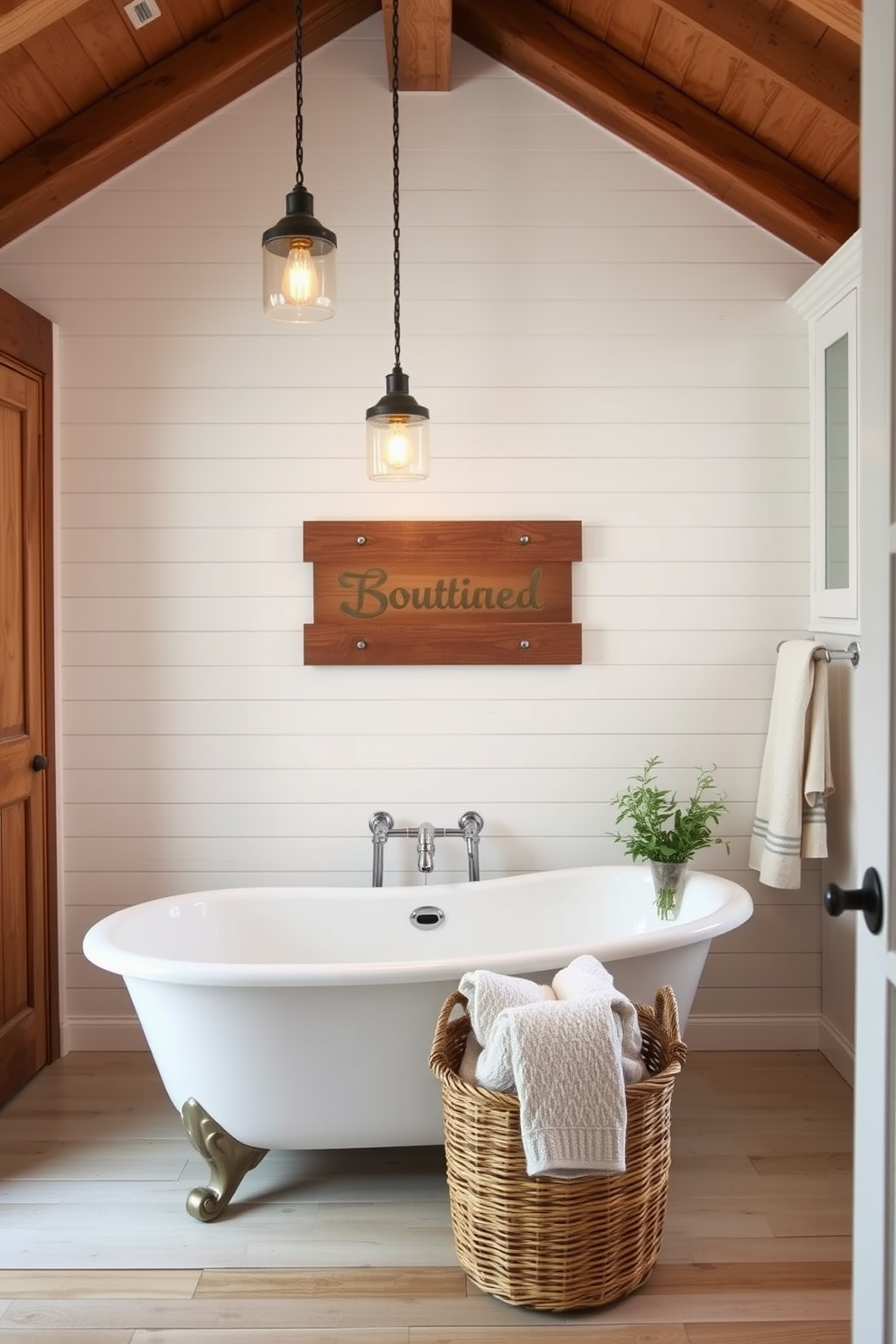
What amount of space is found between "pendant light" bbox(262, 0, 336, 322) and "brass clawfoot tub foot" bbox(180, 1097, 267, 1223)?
5.92 feet

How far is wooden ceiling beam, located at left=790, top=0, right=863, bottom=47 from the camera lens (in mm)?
2373

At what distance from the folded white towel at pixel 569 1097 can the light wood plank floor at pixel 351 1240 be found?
14.3 inches

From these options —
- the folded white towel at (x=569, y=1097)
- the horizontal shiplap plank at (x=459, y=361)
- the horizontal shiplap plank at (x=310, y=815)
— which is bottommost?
the folded white towel at (x=569, y=1097)

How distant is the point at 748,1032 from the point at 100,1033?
208cm

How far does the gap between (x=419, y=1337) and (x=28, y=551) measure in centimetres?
238

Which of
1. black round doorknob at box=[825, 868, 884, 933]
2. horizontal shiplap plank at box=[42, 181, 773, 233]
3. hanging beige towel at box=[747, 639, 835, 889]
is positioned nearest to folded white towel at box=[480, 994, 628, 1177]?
black round doorknob at box=[825, 868, 884, 933]

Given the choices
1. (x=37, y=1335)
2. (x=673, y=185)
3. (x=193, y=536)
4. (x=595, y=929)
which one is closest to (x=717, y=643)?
(x=595, y=929)

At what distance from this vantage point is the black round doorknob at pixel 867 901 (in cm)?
140

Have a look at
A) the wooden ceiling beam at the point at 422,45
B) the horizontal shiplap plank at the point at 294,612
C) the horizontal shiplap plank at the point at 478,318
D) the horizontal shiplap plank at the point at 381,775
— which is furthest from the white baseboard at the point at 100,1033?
the wooden ceiling beam at the point at 422,45

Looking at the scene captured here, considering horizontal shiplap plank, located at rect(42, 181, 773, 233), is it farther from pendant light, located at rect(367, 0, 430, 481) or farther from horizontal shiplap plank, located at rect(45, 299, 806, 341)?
pendant light, located at rect(367, 0, 430, 481)

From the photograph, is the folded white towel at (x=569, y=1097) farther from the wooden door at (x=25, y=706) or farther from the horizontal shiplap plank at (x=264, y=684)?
the wooden door at (x=25, y=706)

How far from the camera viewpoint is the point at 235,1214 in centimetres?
269

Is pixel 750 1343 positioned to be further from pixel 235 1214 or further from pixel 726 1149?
pixel 235 1214

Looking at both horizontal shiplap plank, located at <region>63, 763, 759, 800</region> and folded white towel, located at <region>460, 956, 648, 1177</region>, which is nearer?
folded white towel, located at <region>460, 956, 648, 1177</region>
